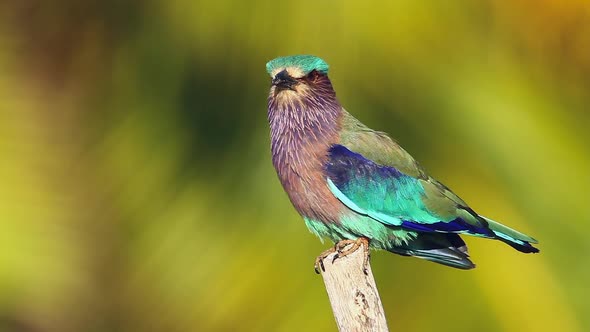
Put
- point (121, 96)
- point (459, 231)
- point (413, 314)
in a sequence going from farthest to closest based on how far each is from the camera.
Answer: point (121, 96) → point (413, 314) → point (459, 231)

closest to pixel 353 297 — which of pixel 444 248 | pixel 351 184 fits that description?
pixel 351 184

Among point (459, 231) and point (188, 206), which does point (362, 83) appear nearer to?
point (188, 206)

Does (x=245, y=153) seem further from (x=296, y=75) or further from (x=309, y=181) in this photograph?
(x=309, y=181)

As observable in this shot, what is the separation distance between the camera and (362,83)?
800 centimetres

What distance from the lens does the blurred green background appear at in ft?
26.2

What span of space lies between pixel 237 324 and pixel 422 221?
8.76 ft

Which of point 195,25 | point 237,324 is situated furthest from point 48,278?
point 195,25

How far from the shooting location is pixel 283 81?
5902 mm

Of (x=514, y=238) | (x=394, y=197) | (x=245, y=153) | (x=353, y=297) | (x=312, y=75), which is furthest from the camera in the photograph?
(x=245, y=153)

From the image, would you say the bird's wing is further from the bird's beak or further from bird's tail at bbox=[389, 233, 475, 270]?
the bird's beak

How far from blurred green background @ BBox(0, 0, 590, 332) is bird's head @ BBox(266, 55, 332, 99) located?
194cm

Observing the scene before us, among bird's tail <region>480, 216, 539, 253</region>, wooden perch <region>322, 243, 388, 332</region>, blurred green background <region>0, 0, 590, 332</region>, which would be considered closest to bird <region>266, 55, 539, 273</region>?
bird's tail <region>480, 216, 539, 253</region>

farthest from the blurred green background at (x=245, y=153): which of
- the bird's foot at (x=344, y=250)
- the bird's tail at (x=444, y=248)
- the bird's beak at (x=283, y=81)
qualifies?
the bird's foot at (x=344, y=250)

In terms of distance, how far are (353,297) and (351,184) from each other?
0.70m
